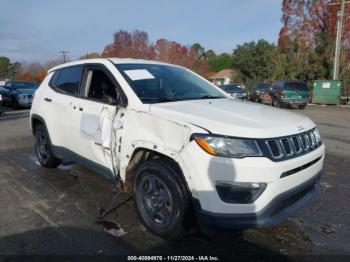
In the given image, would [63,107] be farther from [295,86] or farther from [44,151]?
[295,86]

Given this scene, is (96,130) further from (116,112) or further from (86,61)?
(86,61)

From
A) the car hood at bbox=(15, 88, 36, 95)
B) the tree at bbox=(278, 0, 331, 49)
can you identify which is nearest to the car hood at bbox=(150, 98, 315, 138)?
the car hood at bbox=(15, 88, 36, 95)

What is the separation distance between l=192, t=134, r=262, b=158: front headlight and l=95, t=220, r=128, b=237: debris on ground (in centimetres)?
140

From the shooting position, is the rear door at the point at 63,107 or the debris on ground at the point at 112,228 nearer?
the debris on ground at the point at 112,228

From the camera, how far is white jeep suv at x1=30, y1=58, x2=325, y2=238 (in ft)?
9.17

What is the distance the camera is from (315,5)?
35594mm

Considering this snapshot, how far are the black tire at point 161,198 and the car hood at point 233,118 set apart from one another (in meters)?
0.50

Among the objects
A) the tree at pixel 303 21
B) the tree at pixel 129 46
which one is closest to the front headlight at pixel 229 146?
the tree at pixel 303 21

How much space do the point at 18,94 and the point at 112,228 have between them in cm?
1787

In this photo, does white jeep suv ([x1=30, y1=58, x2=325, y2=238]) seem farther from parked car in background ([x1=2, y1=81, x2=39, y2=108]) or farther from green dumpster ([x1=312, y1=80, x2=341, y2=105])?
green dumpster ([x1=312, y1=80, x2=341, y2=105])

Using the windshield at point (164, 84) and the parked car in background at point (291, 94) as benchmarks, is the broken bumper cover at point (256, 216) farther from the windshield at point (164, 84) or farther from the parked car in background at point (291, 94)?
the parked car in background at point (291, 94)

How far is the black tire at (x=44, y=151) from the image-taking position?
5508mm

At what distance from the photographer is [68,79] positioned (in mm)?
4844

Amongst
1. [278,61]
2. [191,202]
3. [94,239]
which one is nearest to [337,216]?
[191,202]
